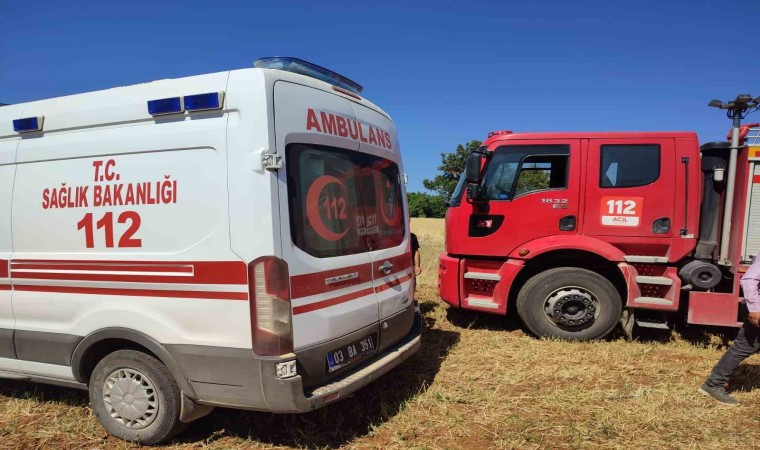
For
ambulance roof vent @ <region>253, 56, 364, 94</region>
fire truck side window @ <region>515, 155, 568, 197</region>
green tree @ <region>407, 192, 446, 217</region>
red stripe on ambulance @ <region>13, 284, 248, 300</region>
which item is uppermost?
ambulance roof vent @ <region>253, 56, 364, 94</region>

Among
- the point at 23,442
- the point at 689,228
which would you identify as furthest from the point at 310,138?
the point at 689,228

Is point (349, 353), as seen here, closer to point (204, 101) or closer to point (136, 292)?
point (136, 292)

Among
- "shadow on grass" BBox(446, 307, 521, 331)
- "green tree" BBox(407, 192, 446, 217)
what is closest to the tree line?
"green tree" BBox(407, 192, 446, 217)

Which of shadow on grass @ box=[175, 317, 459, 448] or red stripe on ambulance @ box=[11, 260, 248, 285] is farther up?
red stripe on ambulance @ box=[11, 260, 248, 285]

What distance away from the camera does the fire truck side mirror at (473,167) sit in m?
5.20

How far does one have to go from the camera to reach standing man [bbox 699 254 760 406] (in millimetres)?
3451

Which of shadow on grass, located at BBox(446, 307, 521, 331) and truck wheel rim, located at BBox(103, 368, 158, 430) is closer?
truck wheel rim, located at BBox(103, 368, 158, 430)

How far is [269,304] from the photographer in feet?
8.69

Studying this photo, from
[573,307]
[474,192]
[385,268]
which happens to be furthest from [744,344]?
[385,268]

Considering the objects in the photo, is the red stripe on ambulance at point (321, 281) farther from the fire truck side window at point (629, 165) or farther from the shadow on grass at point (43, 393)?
the fire truck side window at point (629, 165)

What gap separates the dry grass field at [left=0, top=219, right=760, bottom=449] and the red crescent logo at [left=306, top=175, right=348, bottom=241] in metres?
1.48

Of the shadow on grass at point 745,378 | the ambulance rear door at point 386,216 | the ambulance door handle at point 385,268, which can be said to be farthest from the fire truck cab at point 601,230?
the ambulance door handle at point 385,268

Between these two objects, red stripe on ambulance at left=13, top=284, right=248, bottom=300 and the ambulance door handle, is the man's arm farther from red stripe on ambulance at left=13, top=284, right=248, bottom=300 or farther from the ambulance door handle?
red stripe on ambulance at left=13, top=284, right=248, bottom=300

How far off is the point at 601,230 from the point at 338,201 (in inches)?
135
